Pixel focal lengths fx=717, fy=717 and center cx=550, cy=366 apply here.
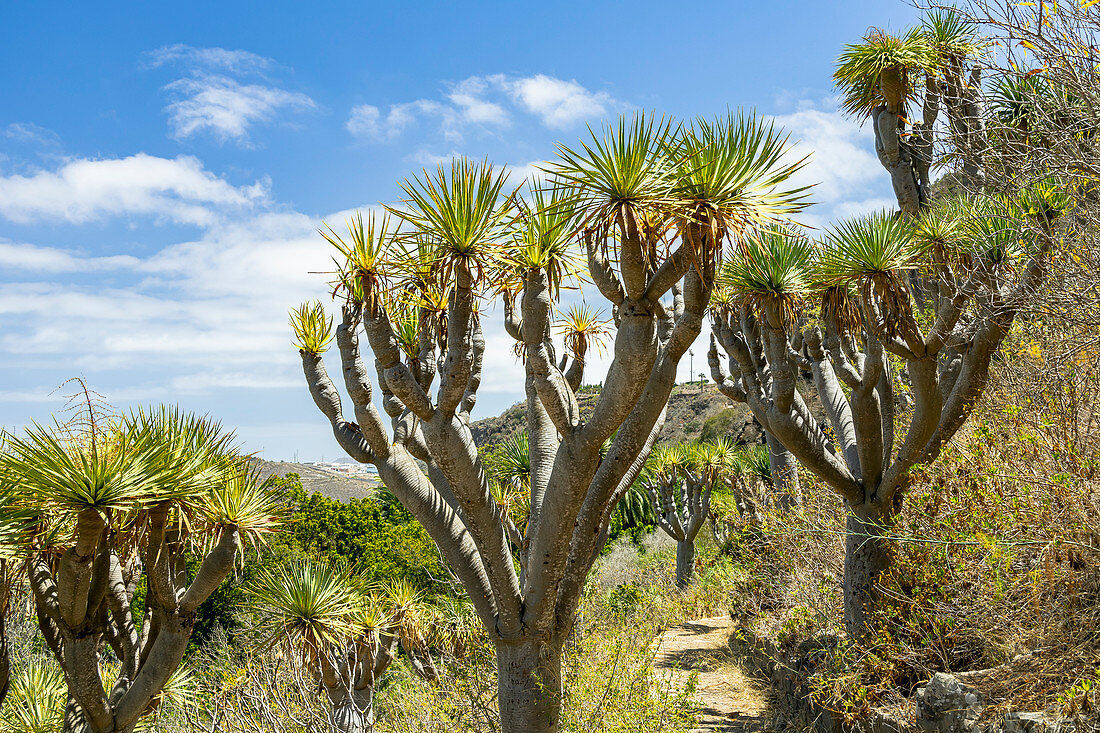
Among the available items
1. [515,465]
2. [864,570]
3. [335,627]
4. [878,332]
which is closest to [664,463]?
[515,465]

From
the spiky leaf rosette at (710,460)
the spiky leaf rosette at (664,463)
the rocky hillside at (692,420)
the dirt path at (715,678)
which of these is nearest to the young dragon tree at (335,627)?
the dirt path at (715,678)

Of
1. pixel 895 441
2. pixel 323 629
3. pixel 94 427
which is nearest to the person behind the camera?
pixel 94 427

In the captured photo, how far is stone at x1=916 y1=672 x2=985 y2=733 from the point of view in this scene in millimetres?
4570

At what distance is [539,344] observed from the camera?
205 inches

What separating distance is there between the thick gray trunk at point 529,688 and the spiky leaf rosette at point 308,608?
411 centimetres

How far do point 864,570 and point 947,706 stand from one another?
6.83 feet

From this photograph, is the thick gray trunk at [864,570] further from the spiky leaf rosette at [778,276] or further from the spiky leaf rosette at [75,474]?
the spiky leaf rosette at [75,474]

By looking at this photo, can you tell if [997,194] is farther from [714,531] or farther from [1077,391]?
[714,531]

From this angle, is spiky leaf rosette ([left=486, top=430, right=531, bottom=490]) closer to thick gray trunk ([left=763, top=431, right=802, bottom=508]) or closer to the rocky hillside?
thick gray trunk ([left=763, top=431, right=802, bottom=508])

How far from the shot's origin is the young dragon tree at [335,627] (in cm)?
878

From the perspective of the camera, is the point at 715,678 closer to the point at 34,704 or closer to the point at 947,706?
the point at 947,706

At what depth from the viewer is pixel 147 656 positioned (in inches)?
263

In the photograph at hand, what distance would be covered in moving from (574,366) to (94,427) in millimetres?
4152

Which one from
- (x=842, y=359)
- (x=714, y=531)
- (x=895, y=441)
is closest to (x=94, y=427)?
(x=842, y=359)
